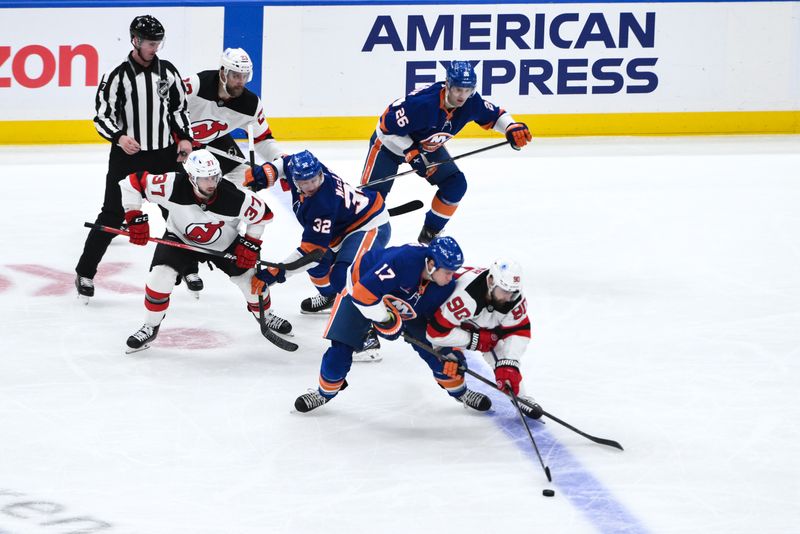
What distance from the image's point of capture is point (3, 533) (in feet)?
10.8

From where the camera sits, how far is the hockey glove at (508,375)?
12.8 ft

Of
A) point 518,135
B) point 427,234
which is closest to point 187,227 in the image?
point 427,234

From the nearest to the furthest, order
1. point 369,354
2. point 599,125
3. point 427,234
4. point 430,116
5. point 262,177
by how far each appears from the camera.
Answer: point 369,354
point 262,177
point 430,116
point 427,234
point 599,125

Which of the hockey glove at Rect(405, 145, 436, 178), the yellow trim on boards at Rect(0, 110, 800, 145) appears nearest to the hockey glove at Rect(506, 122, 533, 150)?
the hockey glove at Rect(405, 145, 436, 178)

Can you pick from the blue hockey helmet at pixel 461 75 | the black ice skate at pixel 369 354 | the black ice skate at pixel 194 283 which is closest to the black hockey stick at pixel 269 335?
the black ice skate at pixel 369 354

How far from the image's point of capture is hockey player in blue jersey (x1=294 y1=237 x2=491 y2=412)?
389cm

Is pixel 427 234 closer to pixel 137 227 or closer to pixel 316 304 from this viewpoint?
pixel 316 304

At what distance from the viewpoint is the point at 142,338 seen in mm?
4773

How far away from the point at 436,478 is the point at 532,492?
0.31 m

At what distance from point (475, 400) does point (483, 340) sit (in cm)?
29

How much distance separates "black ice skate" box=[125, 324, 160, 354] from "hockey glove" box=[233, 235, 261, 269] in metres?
0.44

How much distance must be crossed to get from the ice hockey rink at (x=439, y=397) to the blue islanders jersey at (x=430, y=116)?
28.6 inches

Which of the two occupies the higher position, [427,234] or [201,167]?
[201,167]

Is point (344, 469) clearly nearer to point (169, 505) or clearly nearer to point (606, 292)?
point (169, 505)
